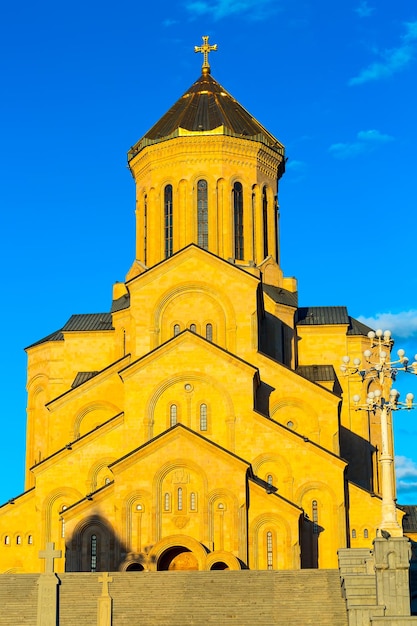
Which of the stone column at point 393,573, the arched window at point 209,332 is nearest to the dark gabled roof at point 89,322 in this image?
the arched window at point 209,332

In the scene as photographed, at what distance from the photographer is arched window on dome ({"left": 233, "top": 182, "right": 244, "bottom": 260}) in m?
53.5

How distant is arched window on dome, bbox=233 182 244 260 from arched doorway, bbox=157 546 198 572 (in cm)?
1516

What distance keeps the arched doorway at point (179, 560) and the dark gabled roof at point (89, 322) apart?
1449 centimetres

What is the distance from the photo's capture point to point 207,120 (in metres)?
54.9

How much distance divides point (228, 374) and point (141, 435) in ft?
12.0

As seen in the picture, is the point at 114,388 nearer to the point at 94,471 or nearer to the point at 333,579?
the point at 94,471

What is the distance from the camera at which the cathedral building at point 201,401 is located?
42000mm

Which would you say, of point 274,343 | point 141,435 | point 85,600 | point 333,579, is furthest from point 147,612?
point 274,343

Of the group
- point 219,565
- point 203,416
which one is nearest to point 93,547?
point 219,565

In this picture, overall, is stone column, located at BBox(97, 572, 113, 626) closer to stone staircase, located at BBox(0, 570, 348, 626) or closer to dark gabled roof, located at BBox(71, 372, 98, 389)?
stone staircase, located at BBox(0, 570, 348, 626)

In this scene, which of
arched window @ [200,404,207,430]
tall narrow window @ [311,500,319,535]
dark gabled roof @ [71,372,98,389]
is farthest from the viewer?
dark gabled roof @ [71,372,98,389]

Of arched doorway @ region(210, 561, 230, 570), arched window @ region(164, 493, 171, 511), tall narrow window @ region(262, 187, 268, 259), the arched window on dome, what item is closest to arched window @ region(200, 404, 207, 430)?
arched window @ region(164, 493, 171, 511)

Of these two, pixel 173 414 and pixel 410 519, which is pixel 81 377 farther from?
pixel 410 519

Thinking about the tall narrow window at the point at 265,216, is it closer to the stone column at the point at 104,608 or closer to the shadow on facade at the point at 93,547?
the shadow on facade at the point at 93,547
